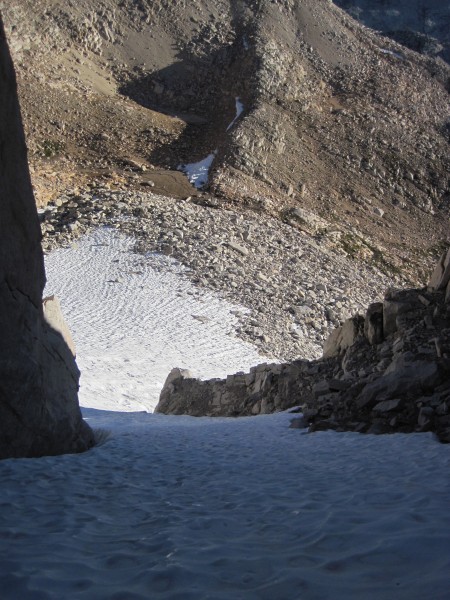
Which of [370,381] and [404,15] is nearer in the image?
[370,381]

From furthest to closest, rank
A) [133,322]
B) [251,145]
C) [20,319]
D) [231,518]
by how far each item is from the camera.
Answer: [251,145] < [133,322] < [20,319] < [231,518]

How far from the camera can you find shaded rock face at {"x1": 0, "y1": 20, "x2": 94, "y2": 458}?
5.12 metres

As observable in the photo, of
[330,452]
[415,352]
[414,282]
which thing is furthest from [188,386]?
[414,282]

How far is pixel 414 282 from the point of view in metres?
31.4

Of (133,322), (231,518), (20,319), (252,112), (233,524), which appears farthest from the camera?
(252,112)

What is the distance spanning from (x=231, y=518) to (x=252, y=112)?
3796 cm

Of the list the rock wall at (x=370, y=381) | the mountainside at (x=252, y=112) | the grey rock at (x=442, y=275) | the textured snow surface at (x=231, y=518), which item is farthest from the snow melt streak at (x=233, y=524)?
the mountainside at (x=252, y=112)

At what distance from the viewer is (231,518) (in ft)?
12.5

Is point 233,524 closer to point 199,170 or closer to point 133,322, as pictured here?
point 133,322

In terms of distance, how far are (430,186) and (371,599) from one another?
41160 millimetres

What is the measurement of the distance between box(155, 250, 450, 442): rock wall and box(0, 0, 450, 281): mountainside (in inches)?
768

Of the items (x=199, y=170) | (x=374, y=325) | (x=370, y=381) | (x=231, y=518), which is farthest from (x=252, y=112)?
(x=231, y=518)

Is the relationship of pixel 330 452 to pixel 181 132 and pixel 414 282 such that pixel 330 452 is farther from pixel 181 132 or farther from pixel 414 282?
pixel 181 132

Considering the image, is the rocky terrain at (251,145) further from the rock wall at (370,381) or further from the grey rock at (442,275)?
the grey rock at (442,275)
